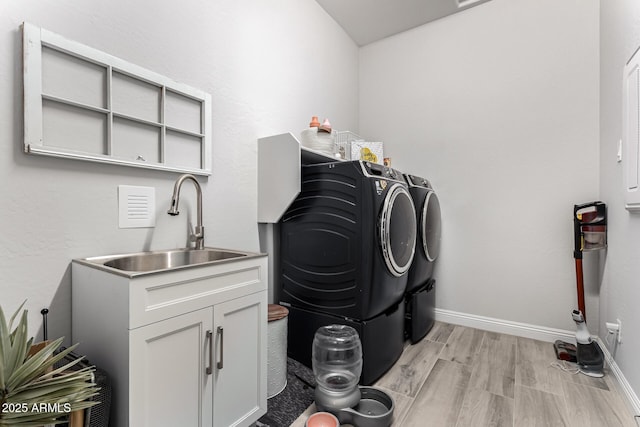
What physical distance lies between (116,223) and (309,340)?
132 cm

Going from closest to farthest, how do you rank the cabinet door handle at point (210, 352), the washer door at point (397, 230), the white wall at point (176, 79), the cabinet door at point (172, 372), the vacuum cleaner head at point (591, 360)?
the cabinet door at point (172, 372)
the white wall at point (176, 79)
the cabinet door handle at point (210, 352)
the washer door at point (397, 230)
the vacuum cleaner head at point (591, 360)

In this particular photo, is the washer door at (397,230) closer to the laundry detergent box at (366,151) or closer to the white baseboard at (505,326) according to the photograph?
the laundry detergent box at (366,151)

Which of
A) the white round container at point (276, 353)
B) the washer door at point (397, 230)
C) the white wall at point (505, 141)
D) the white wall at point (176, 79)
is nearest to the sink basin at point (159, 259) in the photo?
the white wall at point (176, 79)

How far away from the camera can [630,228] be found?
1.65 metres

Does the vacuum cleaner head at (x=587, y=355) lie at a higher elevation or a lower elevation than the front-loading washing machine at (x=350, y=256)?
lower

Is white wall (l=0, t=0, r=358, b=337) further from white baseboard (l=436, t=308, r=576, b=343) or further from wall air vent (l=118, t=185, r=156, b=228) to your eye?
white baseboard (l=436, t=308, r=576, b=343)

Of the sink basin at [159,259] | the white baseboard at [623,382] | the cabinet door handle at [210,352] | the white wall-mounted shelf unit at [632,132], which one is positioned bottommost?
the white baseboard at [623,382]

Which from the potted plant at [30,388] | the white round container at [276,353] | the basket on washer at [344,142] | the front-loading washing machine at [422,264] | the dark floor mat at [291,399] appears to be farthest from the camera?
the basket on washer at [344,142]

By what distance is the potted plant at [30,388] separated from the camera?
0.75 meters

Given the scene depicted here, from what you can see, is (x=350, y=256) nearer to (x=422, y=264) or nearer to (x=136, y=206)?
(x=422, y=264)

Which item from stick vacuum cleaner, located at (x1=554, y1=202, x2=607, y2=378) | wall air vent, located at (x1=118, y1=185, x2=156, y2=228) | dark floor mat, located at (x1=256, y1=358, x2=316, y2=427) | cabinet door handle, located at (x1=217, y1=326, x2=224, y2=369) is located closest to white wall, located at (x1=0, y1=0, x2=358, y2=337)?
wall air vent, located at (x1=118, y1=185, x2=156, y2=228)

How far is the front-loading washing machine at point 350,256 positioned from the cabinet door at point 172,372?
0.86m

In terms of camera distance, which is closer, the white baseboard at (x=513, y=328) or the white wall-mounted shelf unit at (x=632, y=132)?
the white wall-mounted shelf unit at (x=632, y=132)

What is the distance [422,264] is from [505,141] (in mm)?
1302
